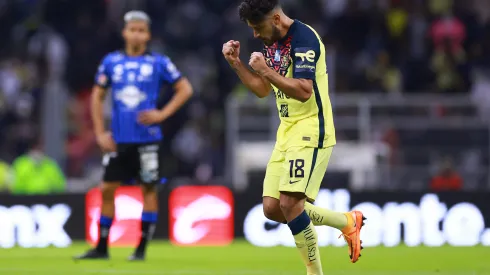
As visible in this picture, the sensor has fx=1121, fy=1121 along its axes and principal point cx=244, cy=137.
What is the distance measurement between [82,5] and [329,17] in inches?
171

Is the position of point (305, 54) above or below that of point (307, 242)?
above

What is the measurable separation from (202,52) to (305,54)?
38.4ft

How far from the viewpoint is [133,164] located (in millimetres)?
11047

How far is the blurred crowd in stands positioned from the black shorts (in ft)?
20.9

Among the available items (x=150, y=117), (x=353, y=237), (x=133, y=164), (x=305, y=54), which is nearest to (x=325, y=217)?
(x=353, y=237)

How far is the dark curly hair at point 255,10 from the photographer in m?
7.84

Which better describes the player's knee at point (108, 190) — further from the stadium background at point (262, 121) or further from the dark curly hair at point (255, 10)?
the dark curly hair at point (255, 10)

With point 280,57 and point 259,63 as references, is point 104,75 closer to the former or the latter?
point 280,57

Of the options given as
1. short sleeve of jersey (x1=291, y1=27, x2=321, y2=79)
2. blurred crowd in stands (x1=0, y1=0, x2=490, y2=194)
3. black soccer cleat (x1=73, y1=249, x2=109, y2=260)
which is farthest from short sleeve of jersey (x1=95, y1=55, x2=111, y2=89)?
blurred crowd in stands (x1=0, y1=0, x2=490, y2=194)

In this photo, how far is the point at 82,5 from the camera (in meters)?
19.5

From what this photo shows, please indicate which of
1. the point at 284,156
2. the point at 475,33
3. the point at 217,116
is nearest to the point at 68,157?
the point at 217,116

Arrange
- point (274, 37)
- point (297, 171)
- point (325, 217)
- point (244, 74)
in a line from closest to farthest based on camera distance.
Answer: point (297, 171) < point (274, 37) < point (244, 74) < point (325, 217)

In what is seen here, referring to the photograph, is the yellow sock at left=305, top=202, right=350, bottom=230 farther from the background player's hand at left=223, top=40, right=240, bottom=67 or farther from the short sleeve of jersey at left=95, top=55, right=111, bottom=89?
the short sleeve of jersey at left=95, top=55, right=111, bottom=89

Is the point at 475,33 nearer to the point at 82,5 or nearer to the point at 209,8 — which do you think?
the point at 209,8
